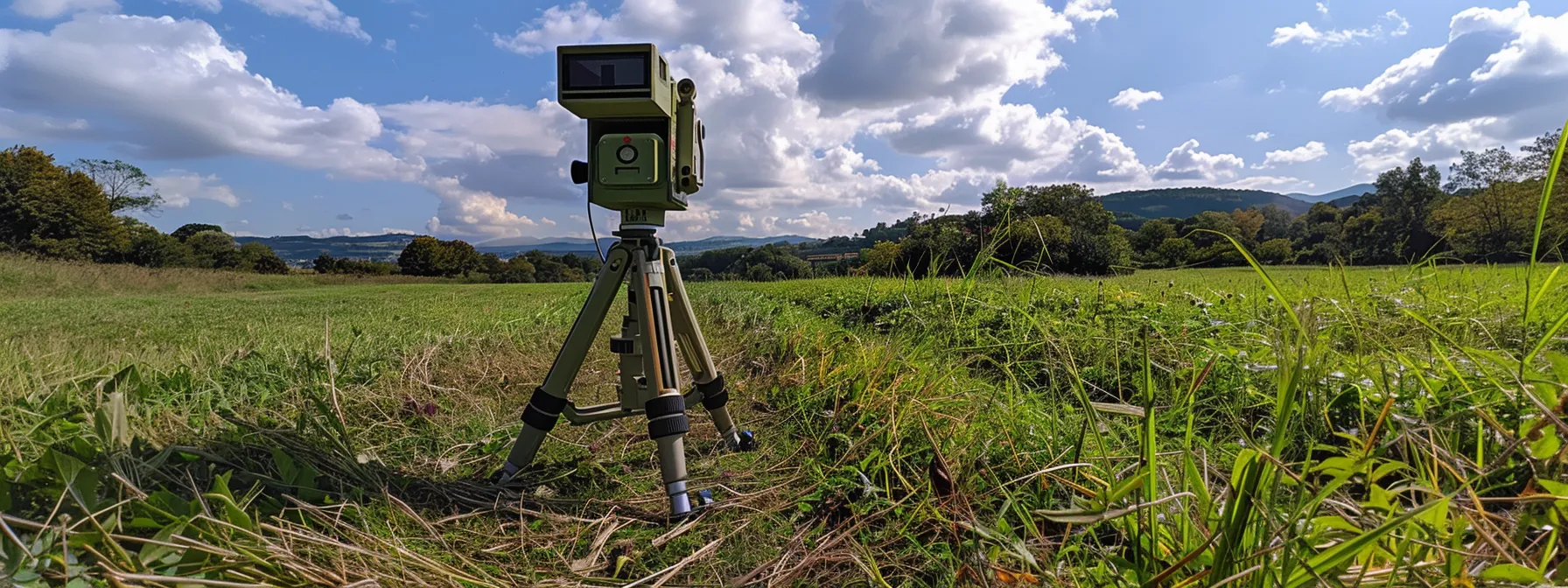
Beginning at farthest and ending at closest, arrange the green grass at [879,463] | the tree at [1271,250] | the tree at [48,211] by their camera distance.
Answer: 1. the tree at [48,211]
2. the tree at [1271,250]
3. the green grass at [879,463]

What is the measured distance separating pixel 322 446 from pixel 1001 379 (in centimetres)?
318

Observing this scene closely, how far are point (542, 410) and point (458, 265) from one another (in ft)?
125

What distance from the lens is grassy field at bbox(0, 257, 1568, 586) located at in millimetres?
1117

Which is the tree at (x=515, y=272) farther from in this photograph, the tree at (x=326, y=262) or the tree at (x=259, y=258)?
the tree at (x=259, y=258)

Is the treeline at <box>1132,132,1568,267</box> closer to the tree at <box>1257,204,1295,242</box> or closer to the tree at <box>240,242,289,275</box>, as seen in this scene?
the tree at <box>1257,204,1295,242</box>

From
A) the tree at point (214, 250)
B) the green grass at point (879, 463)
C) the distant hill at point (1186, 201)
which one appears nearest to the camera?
the green grass at point (879, 463)

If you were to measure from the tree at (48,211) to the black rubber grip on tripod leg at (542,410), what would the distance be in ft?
147

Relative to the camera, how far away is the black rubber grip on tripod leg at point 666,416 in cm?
208

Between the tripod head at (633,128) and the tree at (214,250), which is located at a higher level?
the tree at (214,250)

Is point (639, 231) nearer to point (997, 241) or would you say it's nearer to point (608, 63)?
point (608, 63)

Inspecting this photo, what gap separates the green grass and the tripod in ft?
0.65

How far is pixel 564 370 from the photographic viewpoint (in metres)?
2.34

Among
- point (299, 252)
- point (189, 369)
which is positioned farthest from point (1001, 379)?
point (299, 252)

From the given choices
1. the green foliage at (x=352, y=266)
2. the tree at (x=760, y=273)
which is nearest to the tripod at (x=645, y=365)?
the tree at (x=760, y=273)
